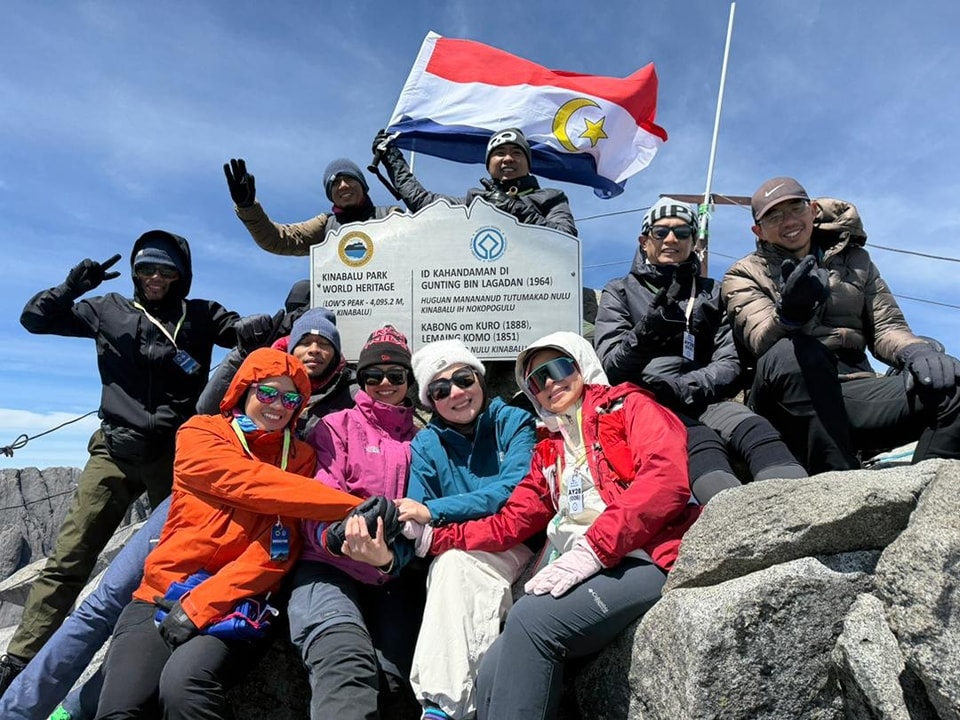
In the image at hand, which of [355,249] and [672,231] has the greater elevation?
[355,249]

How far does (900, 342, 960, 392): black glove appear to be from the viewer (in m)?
3.61

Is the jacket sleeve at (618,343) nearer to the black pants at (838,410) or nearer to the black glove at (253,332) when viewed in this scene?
the black pants at (838,410)

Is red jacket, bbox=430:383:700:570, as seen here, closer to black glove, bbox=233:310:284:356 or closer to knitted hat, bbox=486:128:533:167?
black glove, bbox=233:310:284:356

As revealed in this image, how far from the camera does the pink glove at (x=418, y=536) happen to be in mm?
3449

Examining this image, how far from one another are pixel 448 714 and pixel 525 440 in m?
1.62

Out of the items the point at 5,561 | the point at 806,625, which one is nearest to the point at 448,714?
the point at 806,625

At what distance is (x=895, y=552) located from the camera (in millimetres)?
2418

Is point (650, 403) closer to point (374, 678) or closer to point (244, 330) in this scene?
point (374, 678)

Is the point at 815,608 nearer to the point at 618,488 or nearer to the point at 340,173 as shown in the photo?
the point at 618,488

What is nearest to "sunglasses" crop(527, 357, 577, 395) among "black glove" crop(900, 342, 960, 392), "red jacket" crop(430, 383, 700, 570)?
"red jacket" crop(430, 383, 700, 570)

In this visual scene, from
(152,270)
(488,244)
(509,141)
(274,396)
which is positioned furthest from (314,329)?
(509,141)

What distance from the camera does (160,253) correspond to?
551cm

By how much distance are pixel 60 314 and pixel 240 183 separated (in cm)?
219

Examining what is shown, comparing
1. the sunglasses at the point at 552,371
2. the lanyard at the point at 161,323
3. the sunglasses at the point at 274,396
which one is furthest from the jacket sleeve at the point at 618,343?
the lanyard at the point at 161,323
